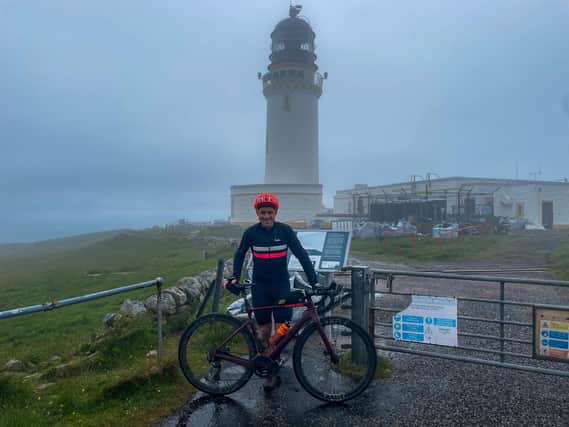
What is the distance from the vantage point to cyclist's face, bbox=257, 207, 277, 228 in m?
4.64

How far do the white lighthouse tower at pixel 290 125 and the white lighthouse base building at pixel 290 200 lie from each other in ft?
0.32

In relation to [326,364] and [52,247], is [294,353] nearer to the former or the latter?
[326,364]

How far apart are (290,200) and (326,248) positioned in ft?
111

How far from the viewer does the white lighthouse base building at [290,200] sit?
40.2 meters

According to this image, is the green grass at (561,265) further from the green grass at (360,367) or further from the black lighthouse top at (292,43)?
the black lighthouse top at (292,43)

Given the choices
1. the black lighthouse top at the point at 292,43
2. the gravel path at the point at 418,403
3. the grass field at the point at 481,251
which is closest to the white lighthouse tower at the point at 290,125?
the black lighthouse top at the point at 292,43

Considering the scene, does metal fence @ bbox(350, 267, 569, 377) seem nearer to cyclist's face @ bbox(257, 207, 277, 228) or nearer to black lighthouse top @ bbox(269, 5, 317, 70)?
cyclist's face @ bbox(257, 207, 277, 228)

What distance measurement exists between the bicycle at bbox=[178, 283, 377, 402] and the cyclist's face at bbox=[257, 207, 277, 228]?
0.72 meters

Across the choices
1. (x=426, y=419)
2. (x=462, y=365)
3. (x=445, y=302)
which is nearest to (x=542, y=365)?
(x=462, y=365)

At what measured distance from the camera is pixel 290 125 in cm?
4294

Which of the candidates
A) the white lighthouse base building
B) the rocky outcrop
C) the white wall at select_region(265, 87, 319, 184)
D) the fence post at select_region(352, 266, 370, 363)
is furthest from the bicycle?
the white wall at select_region(265, 87, 319, 184)

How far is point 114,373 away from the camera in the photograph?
5090 mm

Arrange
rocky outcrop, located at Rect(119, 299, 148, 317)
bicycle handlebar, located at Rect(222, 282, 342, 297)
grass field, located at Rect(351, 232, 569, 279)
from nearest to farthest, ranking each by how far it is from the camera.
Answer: bicycle handlebar, located at Rect(222, 282, 342, 297)
rocky outcrop, located at Rect(119, 299, 148, 317)
grass field, located at Rect(351, 232, 569, 279)

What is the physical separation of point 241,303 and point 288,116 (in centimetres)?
3729
